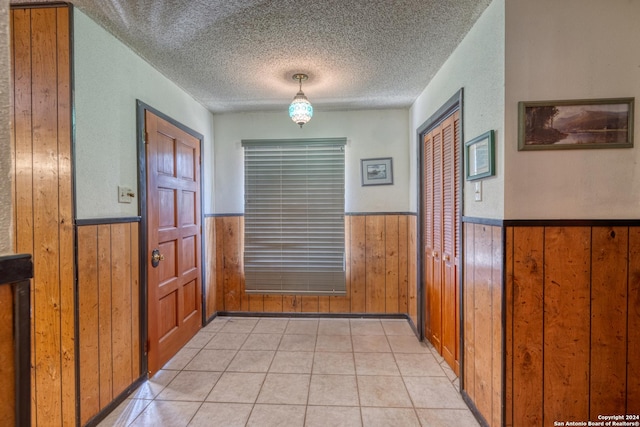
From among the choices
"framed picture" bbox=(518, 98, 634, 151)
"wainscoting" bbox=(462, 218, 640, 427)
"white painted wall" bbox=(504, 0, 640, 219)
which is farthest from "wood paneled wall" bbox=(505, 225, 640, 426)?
"framed picture" bbox=(518, 98, 634, 151)

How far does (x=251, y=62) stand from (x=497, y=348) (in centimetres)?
246

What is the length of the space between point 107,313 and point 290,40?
2.10m

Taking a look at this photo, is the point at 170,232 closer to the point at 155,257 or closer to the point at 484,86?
the point at 155,257

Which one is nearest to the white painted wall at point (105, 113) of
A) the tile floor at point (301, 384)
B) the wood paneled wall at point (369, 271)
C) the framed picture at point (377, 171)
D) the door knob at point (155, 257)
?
the door knob at point (155, 257)

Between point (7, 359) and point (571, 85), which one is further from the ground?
point (571, 85)

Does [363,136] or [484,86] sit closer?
[484,86]

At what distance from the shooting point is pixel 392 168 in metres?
3.41

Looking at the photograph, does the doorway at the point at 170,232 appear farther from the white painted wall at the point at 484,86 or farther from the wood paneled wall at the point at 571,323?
the wood paneled wall at the point at 571,323

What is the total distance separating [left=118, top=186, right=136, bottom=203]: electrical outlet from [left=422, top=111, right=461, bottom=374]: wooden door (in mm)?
2249

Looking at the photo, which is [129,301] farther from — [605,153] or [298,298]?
[605,153]

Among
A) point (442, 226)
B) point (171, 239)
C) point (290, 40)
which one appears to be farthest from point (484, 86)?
point (171, 239)

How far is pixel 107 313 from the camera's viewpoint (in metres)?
1.90

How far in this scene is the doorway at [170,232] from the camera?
228cm

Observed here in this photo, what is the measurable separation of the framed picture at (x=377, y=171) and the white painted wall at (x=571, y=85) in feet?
6.25
